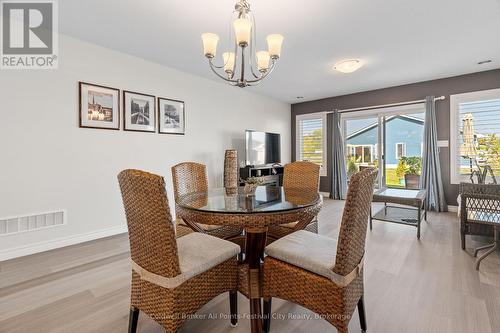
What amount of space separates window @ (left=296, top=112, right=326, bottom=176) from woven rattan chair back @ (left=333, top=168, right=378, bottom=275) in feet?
15.5

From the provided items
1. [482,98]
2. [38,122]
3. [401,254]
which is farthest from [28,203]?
[482,98]

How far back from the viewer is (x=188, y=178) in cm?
254

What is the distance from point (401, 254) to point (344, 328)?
1.81 meters

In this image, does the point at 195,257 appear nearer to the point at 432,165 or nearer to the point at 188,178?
the point at 188,178

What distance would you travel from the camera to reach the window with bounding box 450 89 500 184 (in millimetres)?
3684

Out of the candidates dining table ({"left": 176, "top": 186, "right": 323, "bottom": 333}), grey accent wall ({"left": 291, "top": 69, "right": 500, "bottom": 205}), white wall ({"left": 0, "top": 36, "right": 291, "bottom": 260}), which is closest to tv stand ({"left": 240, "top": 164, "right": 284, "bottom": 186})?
white wall ({"left": 0, "top": 36, "right": 291, "bottom": 260})

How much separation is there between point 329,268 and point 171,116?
3.29 m

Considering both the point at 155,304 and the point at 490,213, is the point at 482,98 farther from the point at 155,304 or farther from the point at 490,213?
the point at 155,304

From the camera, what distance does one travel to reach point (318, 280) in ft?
4.01

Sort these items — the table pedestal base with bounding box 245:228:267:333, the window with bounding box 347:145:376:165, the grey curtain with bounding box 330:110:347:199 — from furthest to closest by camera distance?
the grey curtain with bounding box 330:110:347:199, the window with bounding box 347:145:376:165, the table pedestal base with bounding box 245:228:267:333

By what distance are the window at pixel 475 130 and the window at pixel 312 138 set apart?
245 centimetres

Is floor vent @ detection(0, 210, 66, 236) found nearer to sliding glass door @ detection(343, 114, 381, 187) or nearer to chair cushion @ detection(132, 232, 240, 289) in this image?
chair cushion @ detection(132, 232, 240, 289)

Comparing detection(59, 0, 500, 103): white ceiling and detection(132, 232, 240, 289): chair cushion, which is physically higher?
detection(59, 0, 500, 103): white ceiling

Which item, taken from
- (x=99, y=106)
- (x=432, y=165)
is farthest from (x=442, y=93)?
(x=99, y=106)
